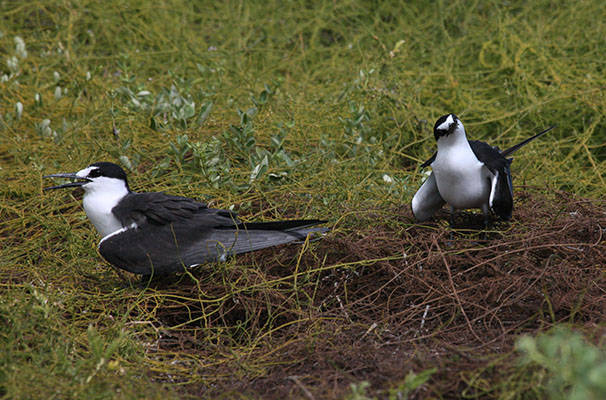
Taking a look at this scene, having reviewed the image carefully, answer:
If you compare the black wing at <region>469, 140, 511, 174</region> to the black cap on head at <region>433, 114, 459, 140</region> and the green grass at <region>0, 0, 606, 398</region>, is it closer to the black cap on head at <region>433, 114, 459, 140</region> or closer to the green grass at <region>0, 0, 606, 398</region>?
the black cap on head at <region>433, 114, 459, 140</region>

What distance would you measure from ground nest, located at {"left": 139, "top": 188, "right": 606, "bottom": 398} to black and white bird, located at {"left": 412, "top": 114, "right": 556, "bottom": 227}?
0.70ft

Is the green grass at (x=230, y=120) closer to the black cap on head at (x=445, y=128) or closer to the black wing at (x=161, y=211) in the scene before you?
the black wing at (x=161, y=211)

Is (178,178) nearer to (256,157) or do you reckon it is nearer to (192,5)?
(256,157)

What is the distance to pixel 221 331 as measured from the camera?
11.7ft

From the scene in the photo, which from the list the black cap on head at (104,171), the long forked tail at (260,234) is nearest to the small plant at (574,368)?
the long forked tail at (260,234)

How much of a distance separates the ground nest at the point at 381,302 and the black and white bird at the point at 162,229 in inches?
6.0

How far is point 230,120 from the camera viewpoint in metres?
5.62

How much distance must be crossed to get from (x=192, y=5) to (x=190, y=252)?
4.64 metres

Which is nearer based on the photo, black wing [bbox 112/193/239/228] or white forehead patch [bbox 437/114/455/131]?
white forehead patch [bbox 437/114/455/131]

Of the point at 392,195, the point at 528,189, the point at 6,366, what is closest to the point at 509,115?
the point at 528,189

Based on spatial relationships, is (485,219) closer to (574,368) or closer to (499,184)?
(499,184)

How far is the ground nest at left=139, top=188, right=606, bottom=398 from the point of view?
3002 mm

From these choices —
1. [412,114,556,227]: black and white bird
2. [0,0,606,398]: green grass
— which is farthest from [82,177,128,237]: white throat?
[412,114,556,227]: black and white bird

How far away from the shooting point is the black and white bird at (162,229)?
3.65 m
